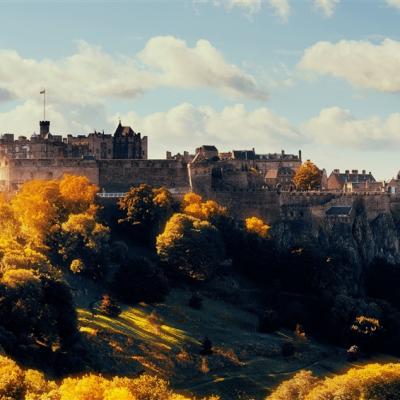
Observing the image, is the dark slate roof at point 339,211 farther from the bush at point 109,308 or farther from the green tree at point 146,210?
the bush at point 109,308

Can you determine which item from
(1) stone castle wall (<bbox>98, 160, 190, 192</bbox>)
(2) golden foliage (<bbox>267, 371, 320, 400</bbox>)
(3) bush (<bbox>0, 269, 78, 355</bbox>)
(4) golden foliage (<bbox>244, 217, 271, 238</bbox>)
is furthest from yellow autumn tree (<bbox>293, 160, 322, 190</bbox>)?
(2) golden foliage (<bbox>267, 371, 320, 400</bbox>)

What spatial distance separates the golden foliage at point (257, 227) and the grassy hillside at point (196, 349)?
636 inches

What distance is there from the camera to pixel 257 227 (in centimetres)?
10288

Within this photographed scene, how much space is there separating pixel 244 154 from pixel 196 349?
80031 millimetres

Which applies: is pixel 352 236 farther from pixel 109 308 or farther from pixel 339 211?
pixel 109 308

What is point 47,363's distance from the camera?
6381 centimetres

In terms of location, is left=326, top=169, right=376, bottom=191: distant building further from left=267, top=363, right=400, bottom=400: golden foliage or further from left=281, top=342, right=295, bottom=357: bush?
left=267, top=363, right=400, bottom=400: golden foliage

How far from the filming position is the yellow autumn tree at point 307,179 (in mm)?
133000

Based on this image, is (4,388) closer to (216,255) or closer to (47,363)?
(47,363)

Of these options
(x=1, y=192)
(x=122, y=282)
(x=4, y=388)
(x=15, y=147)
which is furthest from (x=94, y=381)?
(x=15, y=147)

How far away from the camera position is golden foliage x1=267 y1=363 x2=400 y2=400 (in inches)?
2078

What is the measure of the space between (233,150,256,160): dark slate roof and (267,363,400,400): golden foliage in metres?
93.9

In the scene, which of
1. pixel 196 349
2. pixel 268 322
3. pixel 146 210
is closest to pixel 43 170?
pixel 146 210

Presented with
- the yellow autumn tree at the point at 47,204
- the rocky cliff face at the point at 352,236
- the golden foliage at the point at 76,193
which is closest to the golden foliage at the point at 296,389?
the yellow autumn tree at the point at 47,204
